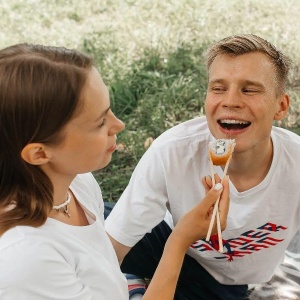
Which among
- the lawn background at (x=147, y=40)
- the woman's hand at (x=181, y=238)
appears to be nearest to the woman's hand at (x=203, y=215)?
the woman's hand at (x=181, y=238)

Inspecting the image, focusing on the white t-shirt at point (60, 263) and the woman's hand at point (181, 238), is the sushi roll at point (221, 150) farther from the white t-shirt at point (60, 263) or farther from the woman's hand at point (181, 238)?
the white t-shirt at point (60, 263)

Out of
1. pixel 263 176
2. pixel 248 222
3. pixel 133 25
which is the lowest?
pixel 248 222

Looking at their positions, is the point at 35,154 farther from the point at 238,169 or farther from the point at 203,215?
the point at 238,169

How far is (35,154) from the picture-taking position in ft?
4.47

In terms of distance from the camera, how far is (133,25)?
4164mm

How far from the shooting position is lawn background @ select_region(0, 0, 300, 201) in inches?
132

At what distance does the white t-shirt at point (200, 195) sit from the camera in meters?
2.00

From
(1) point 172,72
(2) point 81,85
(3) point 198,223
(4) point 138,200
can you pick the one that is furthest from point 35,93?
(1) point 172,72

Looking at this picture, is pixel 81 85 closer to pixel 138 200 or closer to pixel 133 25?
pixel 138 200

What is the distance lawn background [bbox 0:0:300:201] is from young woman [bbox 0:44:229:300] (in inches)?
58.1

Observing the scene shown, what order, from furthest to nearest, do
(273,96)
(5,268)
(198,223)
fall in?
(273,96), (198,223), (5,268)

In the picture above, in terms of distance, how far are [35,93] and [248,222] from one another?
1.02 metres

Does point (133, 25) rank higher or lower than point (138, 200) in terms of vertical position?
higher

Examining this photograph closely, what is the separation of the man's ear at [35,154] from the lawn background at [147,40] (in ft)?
5.19
